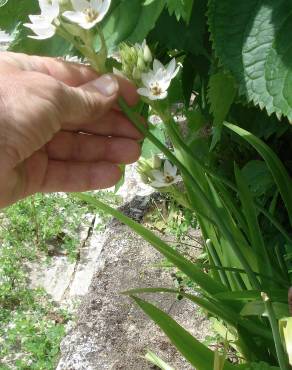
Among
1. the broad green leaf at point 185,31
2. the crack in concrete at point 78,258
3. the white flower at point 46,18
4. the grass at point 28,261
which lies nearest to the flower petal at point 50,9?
the white flower at point 46,18

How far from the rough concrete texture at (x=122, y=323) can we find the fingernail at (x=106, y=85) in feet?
3.20

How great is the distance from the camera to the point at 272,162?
4.27 feet

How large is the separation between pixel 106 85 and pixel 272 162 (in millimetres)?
482

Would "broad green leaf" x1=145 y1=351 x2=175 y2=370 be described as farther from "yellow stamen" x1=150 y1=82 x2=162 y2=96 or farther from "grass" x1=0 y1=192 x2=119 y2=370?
"yellow stamen" x1=150 y1=82 x2=162 y2=96

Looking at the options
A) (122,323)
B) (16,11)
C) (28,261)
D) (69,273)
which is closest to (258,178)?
(122,323)

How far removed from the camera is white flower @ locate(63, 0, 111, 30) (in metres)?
0.82

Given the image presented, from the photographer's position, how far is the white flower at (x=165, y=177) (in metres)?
1.20

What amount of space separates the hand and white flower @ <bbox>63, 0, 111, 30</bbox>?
0.42ft

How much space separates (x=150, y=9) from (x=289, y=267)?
79 cm

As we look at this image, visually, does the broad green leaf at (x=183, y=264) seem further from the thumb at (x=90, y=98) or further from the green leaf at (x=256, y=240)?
the thumb at (x=90, y=98)

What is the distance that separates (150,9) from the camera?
3.16 ft

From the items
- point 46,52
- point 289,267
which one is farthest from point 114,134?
point 289,267

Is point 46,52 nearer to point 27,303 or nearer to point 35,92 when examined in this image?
point 35,92

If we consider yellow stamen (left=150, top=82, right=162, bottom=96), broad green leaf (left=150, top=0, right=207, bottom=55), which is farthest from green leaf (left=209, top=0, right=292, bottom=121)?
broad green leaf (left=150, top=0, right=207, bottom=55)
